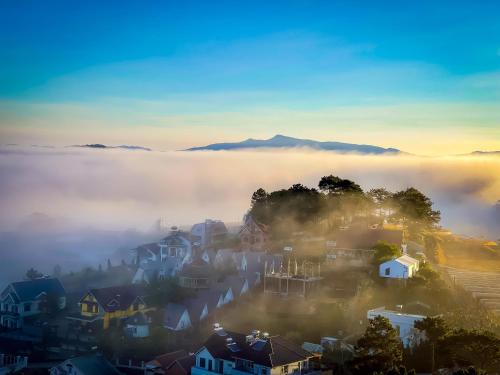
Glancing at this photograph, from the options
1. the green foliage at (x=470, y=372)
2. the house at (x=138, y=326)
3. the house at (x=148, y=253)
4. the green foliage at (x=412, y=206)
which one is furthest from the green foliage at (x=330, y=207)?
the green foliage at (x=470, y=372)

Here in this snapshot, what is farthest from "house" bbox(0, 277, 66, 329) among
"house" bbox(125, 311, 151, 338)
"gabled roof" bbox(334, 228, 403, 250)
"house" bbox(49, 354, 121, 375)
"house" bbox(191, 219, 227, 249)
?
"gabled roof" bbox(334, 228, 403, 250)

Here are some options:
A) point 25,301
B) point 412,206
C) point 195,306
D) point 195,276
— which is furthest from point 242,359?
point 412,206

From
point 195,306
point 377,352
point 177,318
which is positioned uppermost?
point 377,352

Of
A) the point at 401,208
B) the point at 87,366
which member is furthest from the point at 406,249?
the point at 87,366

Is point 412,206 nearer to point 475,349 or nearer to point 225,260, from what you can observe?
point 225,260

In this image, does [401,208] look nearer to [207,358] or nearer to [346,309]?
[346,309]

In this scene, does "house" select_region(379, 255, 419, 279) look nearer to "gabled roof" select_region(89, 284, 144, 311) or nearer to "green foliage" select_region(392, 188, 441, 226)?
"green foliage" select_region(392, 188, 441, 226)

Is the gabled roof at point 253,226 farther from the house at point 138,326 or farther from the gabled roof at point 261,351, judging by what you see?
the gabled roof at point 261,351
